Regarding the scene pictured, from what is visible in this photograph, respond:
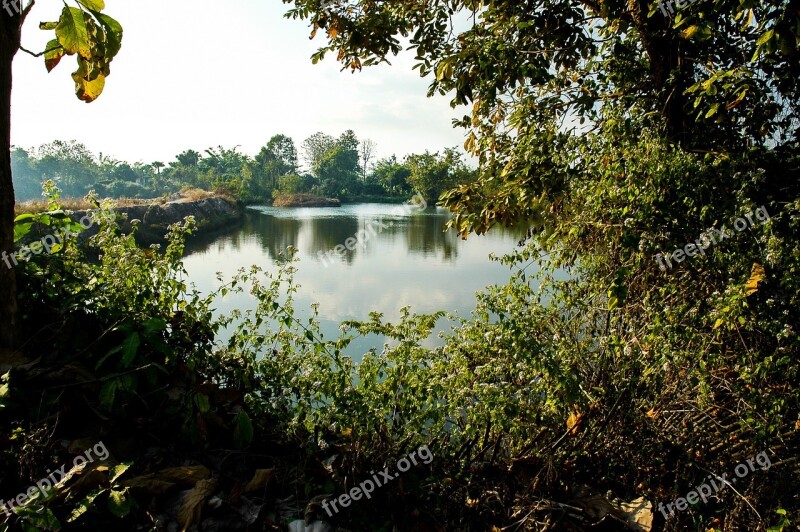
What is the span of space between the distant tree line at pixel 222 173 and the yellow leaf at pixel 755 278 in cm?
4277

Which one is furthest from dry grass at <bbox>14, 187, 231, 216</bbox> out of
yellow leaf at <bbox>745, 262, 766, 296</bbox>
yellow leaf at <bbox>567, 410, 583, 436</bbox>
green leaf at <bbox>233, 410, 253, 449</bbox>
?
yellow leaf at <bbox>745, 262, 766, 296</bbox>

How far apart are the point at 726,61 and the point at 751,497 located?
7.65ft

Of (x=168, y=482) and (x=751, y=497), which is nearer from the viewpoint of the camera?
(x=168, y=482)

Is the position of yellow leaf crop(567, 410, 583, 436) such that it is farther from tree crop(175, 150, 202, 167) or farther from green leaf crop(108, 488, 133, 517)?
tree crop(175, 150, 202, 167)

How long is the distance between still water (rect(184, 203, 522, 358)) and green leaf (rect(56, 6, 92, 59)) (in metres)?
1.78

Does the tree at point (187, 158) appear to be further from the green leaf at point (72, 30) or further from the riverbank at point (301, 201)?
the green leaf at point (72, 30)

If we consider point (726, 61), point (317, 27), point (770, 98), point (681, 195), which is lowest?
point (681, 195)

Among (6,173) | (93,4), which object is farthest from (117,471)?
(93,4)

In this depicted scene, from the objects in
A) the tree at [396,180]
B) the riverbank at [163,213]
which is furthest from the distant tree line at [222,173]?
the riverbank at [163,213]

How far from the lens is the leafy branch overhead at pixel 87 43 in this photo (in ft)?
4.72

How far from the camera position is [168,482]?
5.13ft

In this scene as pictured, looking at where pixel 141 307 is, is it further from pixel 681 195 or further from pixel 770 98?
pixel 770 98

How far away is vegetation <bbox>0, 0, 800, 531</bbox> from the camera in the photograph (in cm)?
174

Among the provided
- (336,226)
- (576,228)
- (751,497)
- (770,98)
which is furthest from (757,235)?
(336,226)
